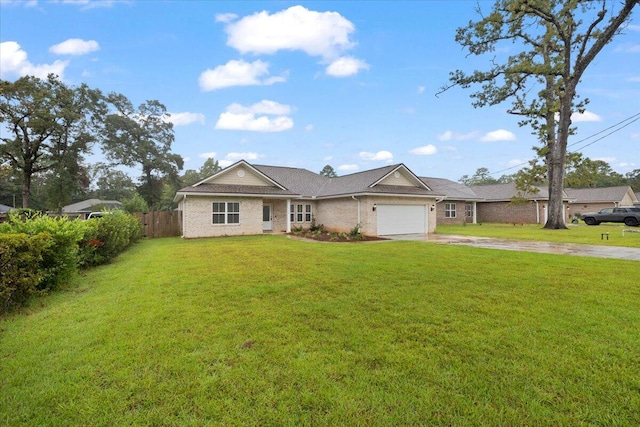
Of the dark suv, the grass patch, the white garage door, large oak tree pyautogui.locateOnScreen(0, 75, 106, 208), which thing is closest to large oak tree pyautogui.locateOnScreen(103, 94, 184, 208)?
large oak tree pyautogui.locateOnScreen(0, 75, 106, 208)

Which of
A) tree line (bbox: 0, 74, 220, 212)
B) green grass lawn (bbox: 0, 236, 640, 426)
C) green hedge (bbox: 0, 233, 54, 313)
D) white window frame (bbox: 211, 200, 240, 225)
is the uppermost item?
tree line (bbox: 0, 74, 220, 212)

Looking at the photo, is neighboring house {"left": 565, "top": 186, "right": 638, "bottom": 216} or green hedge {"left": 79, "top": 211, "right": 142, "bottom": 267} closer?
green hedge {"left": 79, "top": 211, "right": 142, "bottom": 267}

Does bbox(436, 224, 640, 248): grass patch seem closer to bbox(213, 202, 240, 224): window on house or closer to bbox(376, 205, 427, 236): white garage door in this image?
bbox(376, 205, 427, 236): white garage door

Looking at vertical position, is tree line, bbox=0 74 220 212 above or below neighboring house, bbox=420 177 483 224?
above

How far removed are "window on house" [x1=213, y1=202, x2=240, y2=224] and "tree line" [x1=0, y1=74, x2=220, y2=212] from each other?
37.1 ft

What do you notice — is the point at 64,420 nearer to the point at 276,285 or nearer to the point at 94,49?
the point at 276,285

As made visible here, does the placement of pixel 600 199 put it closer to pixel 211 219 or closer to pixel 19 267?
pixel 211 219

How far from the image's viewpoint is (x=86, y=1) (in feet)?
38.1

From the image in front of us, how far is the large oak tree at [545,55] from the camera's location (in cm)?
1869

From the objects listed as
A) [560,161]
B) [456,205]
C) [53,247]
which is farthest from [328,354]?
[456,205]

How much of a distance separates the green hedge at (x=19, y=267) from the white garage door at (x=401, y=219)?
15.3 m

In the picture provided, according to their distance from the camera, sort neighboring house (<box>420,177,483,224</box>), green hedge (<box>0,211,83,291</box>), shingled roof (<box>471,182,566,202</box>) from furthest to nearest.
Result: shingled roof (<box>471,182,566,202</box>)
neighboring house (<box>420,177,483,224</box>)
green hedge (<box>0,211,83,291</box>)

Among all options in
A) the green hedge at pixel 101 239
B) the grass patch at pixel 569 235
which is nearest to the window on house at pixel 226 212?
the green hedge at pixel 101 239

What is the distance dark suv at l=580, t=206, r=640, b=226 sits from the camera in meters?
24.4
